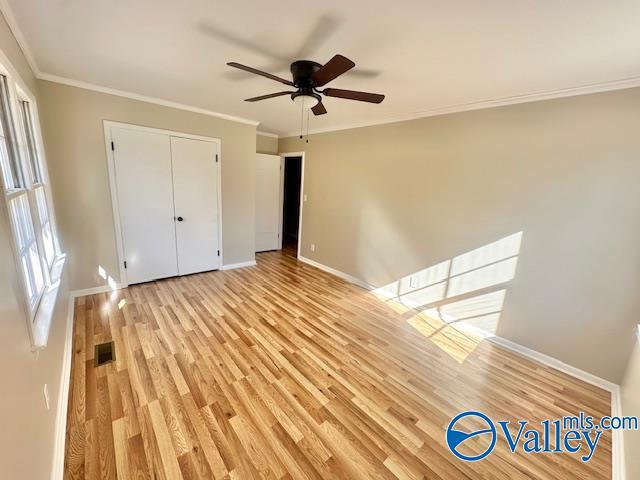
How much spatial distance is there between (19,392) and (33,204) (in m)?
1.60

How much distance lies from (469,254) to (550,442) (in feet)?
5.31

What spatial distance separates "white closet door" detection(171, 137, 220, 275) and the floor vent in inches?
66.1

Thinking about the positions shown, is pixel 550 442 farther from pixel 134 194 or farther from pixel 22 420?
pixel 134 194

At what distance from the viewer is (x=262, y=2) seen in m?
1.39

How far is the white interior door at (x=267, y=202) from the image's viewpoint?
510cm

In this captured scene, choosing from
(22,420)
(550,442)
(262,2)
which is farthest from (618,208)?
(22,420)

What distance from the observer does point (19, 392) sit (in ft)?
3.23

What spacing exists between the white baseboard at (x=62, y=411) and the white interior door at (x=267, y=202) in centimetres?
331

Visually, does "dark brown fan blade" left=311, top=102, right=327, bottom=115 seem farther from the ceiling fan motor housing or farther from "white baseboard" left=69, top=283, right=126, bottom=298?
"white baseboard" left=69, top=283, right=126, bottom=298

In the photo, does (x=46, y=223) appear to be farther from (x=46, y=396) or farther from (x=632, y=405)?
(x=632, y=405)

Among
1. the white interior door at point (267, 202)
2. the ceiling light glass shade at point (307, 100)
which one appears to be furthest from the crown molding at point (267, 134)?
the ceiling light glass shade at point (307, 100)

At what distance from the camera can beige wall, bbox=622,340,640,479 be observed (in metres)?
1.36

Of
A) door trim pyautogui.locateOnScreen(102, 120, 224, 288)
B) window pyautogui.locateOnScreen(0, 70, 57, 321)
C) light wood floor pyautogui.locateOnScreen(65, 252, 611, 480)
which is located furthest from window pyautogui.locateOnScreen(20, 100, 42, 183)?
light wood floor pyautogui.locateOnScreen(65, 252, 611, 480)

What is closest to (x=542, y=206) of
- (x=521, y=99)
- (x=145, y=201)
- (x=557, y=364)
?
(x=521, y=99)
